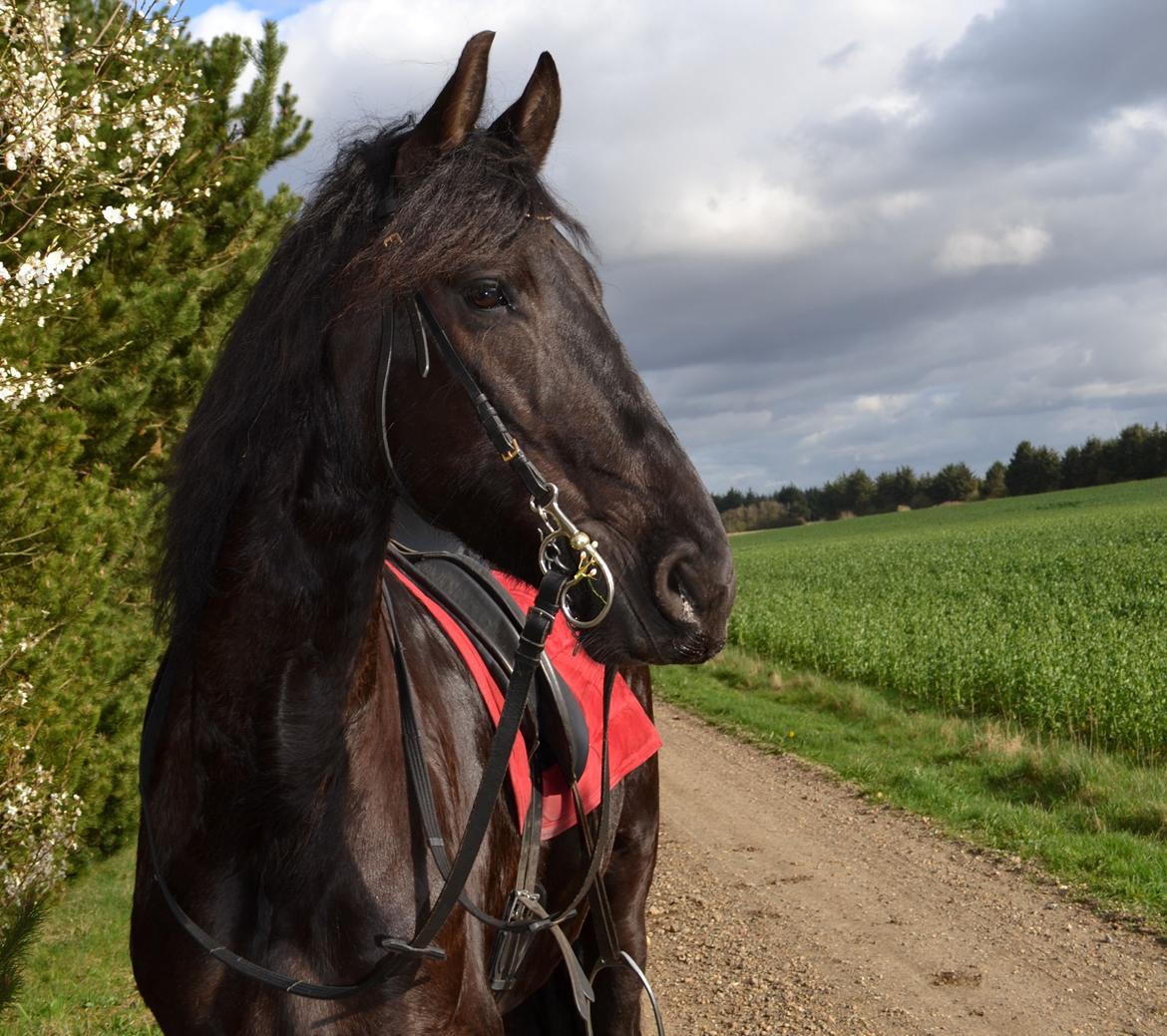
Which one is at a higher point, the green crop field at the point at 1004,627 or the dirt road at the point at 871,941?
the green crop field at the point at 1004,627

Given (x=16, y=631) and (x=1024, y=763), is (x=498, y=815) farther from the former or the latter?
(x=1024, y=763)

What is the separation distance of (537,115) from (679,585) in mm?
1048

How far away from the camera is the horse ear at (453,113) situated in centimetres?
185

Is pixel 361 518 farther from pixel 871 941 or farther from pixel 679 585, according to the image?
pixel 871 941

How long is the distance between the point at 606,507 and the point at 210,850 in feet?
3.63

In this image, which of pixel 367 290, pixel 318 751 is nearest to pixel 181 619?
pixel 318 751

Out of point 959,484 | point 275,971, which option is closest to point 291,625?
point 275,971

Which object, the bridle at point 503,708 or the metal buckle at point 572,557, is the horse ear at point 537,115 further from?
the metal buckle at point 572,557

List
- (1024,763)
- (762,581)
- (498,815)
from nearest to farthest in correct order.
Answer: (498,815), (1024,763), (762,581)

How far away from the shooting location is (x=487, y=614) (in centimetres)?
312

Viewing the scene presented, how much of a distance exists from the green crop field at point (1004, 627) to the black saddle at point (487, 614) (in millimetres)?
8600

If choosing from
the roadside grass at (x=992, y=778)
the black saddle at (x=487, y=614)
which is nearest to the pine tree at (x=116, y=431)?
the black saddle at (x=487, y=614)

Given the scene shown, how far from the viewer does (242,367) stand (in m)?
2.00

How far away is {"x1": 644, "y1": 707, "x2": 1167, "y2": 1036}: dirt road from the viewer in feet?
15.9
